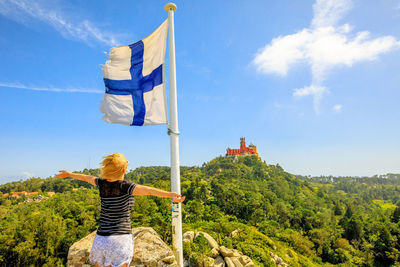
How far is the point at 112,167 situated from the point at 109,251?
98cm

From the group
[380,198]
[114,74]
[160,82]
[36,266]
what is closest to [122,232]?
[160,82]

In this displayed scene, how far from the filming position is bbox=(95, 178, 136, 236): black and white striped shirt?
8.04 feet

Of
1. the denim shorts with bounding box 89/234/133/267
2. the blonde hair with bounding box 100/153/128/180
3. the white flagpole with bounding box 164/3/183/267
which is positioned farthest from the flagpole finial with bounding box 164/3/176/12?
the denim shorts with bounding box 89/234/133/267

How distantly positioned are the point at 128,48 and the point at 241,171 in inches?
3780

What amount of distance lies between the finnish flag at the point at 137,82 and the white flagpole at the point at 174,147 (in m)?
0.31

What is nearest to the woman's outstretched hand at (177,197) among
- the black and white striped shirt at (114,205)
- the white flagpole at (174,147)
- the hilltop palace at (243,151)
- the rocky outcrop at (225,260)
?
the black and white striped shirt at (114,205)

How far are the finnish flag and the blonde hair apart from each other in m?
3.16

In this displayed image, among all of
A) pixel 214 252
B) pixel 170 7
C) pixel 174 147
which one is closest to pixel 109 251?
pixel 174 147

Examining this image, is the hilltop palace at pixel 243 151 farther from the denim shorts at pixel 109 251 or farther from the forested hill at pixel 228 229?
the denim shorts at pixel 109 251

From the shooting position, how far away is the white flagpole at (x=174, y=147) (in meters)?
4.70

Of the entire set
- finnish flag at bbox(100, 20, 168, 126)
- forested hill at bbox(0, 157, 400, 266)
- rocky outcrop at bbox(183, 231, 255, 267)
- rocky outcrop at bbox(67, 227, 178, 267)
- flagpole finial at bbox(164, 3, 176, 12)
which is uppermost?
flagpole finial at bbox(164, 3, 176, 12)

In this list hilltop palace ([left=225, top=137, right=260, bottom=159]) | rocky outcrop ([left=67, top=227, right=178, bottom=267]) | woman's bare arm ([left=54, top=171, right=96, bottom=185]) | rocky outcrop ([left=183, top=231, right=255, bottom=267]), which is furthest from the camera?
hilltop palace ([left=225, top=137, right=260, bottom=159])

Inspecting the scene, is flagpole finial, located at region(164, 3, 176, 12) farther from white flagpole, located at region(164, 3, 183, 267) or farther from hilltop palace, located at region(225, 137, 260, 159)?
hilltop palace, located at region(225, 137, 260, 159)

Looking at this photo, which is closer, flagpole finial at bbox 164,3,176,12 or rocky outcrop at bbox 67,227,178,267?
flagpole finial at bbox 164,3,176,12
